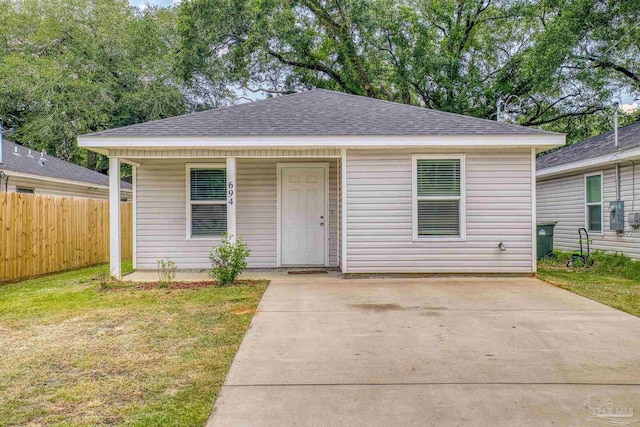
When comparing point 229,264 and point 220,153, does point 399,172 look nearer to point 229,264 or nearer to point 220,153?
point 220,153

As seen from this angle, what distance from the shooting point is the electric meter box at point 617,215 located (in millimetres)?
9312

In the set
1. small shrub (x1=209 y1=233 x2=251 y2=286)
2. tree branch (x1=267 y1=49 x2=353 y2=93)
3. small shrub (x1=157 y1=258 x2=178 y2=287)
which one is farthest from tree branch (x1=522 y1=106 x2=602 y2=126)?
small shrub (x1=157 y1=258 x2=178 y2=287)

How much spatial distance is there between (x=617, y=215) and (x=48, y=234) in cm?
1205

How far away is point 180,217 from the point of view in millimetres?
8758

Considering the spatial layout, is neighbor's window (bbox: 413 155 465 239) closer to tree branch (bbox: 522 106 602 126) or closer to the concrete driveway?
the concrete driveway

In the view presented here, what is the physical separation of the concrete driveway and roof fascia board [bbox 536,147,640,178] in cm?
457

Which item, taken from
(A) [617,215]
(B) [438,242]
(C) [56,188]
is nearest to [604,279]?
(A) [617,215]

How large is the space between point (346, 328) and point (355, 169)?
3.81 m

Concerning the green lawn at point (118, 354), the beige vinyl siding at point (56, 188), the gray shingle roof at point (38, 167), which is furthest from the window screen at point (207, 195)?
the beige vinyl siding at point (56, 188)

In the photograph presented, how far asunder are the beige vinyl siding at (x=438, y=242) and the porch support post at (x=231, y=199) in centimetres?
207

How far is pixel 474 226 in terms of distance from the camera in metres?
7.85

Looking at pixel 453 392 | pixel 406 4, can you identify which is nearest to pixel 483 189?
pixel 453 392

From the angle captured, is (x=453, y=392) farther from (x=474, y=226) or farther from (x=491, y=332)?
(x=474, y=226)

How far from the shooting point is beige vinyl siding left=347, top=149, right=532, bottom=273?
25.8 ft
